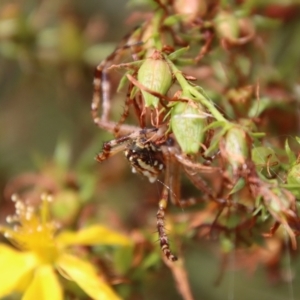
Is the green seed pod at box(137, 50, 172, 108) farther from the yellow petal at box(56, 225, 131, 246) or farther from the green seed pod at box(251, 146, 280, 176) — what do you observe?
the yellow petal at box(56, 225, 131, 246)

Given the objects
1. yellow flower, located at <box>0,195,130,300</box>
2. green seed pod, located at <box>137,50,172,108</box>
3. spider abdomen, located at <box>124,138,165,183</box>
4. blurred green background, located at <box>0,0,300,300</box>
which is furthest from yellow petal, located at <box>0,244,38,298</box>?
green seed pod, located at <box>137,50,172,108</box>

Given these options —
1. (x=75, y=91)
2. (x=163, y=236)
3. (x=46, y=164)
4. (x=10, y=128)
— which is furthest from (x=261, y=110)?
(x=10, y=128)

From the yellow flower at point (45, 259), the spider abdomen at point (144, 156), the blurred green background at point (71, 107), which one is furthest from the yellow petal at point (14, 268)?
the spider abdomen at point (144, 156)

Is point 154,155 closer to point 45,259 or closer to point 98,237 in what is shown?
point 98,237

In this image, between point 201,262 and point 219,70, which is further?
point 201,262

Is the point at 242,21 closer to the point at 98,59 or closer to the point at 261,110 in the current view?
the point at 261,110

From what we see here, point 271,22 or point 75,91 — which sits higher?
point 271,22

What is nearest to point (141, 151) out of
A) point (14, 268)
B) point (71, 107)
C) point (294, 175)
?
point (294, 175)
